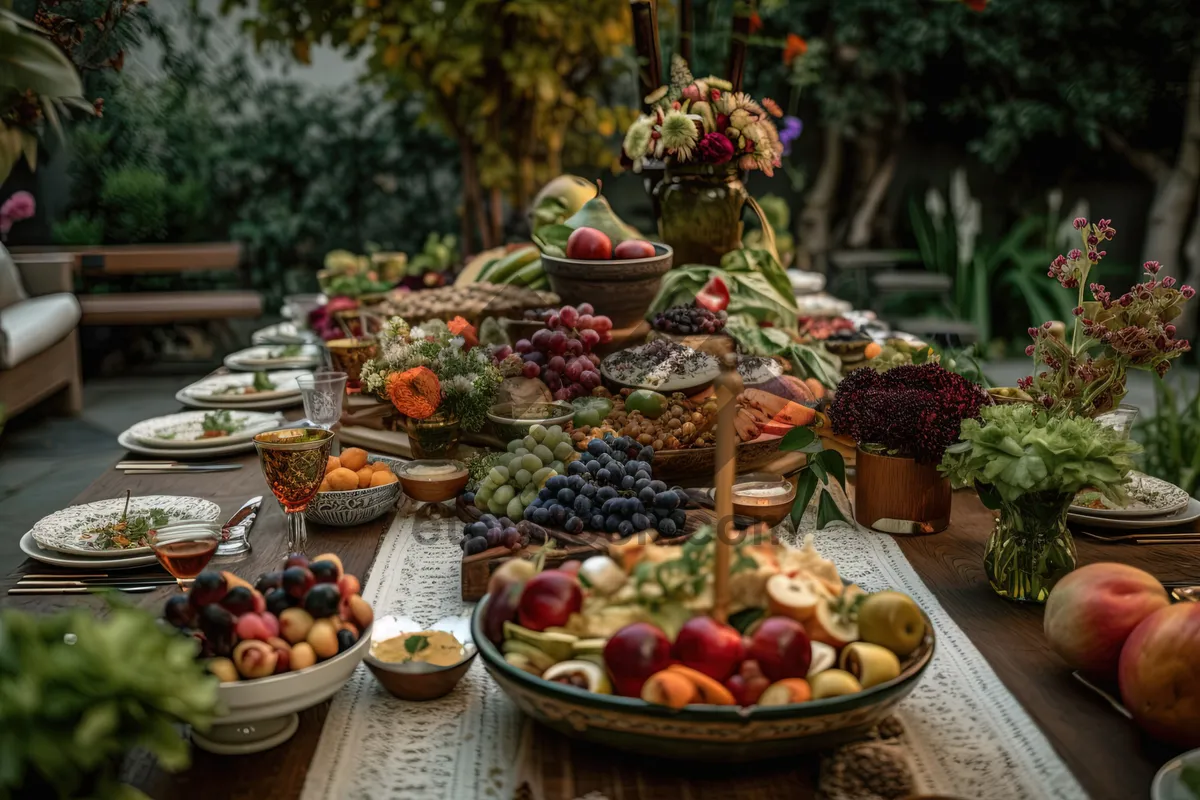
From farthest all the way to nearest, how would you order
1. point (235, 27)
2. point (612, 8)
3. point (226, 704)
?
point (235, 27) → point (612, 8) → point (226, 704)

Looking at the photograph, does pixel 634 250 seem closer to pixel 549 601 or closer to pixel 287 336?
pixel 549 601

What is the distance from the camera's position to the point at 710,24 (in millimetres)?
6590

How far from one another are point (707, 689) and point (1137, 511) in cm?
104

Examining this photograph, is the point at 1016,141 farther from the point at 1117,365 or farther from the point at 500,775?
the point at 500,775

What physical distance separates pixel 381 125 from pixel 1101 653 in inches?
245

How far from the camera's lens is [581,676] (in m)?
0.95

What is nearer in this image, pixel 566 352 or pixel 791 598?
pixel 791 598

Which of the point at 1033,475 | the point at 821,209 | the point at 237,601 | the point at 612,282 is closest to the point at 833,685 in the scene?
the point at 1033,475

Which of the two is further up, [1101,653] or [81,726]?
[81,726]

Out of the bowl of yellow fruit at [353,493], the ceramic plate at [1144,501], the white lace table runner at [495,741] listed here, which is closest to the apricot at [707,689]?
the white lace table runner at [495,741]

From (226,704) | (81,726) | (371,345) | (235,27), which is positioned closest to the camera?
(81,726)

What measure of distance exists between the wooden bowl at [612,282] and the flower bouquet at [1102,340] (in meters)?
0.88

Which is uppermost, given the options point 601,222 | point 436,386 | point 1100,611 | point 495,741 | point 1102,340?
point 601,222

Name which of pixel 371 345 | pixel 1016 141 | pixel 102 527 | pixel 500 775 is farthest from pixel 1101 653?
pixel 1016 141
